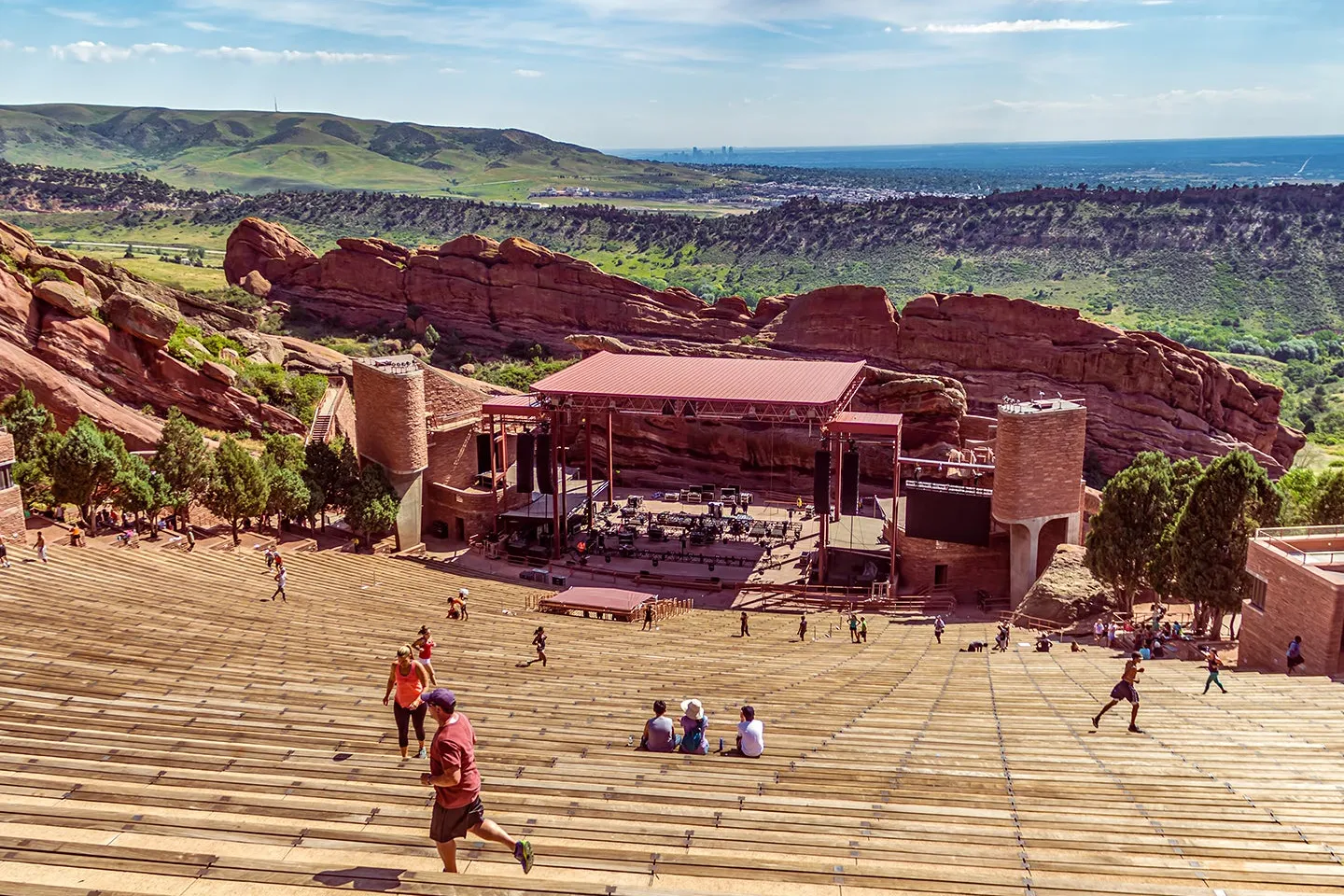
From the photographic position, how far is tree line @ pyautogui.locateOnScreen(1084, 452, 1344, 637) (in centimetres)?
2652

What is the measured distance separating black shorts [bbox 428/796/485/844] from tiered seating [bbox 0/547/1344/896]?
0.31 m

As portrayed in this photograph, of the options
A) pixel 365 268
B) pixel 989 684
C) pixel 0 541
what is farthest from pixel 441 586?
pixel 365 268

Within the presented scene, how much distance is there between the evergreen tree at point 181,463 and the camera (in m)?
33.6

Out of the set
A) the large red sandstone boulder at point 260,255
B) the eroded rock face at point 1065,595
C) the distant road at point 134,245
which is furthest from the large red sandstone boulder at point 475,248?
the distant road at point 134,245

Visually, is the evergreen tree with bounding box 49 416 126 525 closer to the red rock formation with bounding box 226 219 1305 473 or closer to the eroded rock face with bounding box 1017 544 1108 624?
the eroded rock face with bounding box 1017 544 1108 624

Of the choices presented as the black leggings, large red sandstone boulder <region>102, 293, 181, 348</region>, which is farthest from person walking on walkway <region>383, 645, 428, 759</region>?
large red sandstone boulder <region>102, 293, 181, 348</region>

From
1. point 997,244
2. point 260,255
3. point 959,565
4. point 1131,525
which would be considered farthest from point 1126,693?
point 997,244

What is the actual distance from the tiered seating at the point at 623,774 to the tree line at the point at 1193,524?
21.4 feet

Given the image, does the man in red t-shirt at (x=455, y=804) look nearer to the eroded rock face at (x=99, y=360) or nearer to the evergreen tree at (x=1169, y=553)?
the evergreen tree at (x=1169, y=553)

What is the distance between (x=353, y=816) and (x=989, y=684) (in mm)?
13148

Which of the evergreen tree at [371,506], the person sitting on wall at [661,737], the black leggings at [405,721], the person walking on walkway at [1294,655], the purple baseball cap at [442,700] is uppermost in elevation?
the purple baseball cap at [442,700]

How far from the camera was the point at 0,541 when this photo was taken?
22891 millimetres

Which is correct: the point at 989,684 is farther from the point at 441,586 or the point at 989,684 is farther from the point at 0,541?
the point at 0,541

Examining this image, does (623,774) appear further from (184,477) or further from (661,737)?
(184,477)
